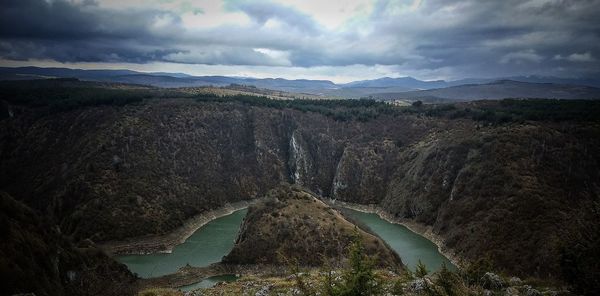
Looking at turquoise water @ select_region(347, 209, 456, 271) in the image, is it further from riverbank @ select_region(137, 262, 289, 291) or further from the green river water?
riverbank @ select_region(137, 262, 289, 291)

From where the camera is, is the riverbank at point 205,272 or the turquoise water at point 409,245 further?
the turquoise water at point 409,245

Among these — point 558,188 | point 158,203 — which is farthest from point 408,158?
point 158,203

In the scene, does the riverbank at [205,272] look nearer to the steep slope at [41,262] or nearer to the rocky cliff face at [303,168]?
the steep slope at [41,262]

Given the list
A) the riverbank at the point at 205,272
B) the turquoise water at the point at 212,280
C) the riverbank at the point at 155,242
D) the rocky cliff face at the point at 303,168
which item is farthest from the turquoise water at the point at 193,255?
the rocky cliff face at the point at 303,168

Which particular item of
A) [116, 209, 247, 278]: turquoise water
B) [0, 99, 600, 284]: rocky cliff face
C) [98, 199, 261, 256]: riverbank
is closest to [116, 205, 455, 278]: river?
[116, 209, 247, 278]: turquoise water

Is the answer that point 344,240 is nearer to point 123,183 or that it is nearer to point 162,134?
point 123,183

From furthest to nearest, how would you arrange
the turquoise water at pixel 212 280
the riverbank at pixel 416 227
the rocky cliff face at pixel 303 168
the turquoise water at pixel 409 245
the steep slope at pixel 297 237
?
the riverbank at pixel 416 227
the rocky cliff face at pixel 303 168
the turquoise water at pixel 409 245
the steep slope at pixel 297 237
the turquoise water at pixel 212 280
